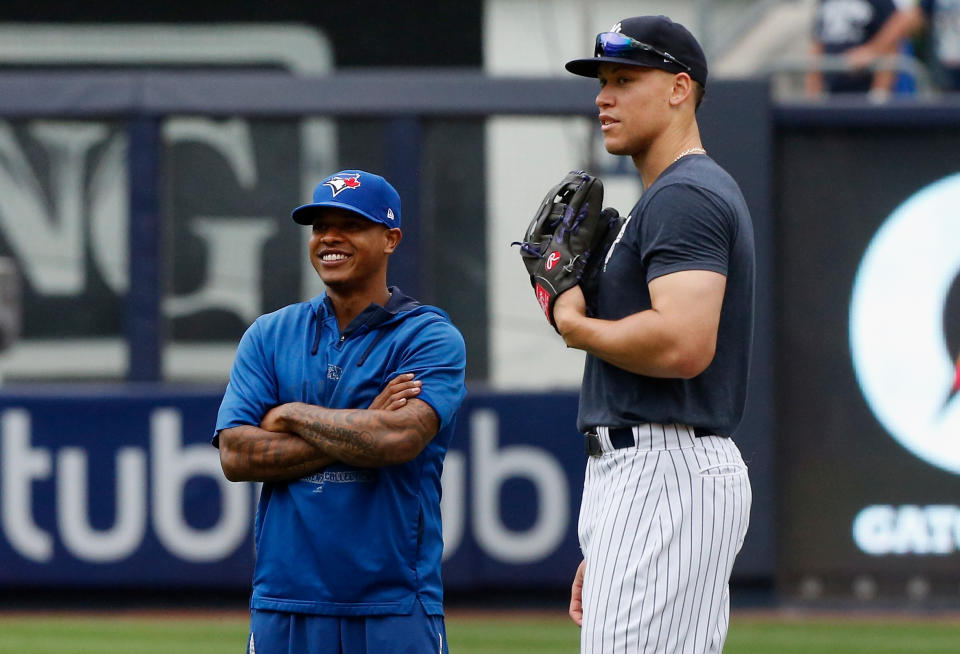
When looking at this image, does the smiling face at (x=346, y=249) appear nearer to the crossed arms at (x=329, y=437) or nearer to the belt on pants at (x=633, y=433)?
the crossed arms at (x=329, y=437)

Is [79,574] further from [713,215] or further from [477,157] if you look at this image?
[713,215]

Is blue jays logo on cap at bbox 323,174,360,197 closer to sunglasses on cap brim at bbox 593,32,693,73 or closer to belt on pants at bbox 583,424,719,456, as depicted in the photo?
sunglasses on cap brim at bbox 593,32,693,73

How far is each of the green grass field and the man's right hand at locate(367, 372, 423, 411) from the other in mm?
3529

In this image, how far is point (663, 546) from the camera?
332 cm

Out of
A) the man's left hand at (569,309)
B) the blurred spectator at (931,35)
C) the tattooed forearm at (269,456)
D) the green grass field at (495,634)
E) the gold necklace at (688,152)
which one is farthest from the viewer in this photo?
the blurred spectator at (931,35)

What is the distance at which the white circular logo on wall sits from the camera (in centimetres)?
820

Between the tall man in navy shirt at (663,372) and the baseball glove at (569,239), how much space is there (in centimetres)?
4

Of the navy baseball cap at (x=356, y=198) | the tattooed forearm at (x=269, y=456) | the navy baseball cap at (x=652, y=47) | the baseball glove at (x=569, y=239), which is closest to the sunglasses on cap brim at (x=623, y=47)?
the navy baseball cap at (x=652, y=47)

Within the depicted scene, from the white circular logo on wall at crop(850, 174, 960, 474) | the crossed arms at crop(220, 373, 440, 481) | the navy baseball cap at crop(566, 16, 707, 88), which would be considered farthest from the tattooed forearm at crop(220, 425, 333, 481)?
the white circular logo on wall at crop(850, 174, 960, 474)

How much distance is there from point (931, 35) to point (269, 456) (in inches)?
288

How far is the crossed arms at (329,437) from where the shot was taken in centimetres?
359

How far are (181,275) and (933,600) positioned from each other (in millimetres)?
4577

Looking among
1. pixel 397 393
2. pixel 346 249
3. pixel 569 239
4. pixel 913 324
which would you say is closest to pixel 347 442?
pixel 397 393

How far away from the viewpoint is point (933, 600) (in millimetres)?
8133
